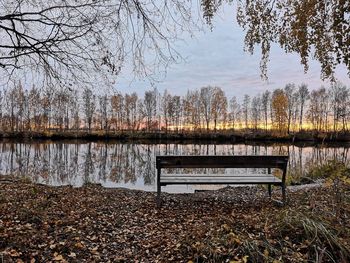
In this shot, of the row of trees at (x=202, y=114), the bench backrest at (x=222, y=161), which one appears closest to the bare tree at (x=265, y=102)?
the row of trees at (x=202, y=114)

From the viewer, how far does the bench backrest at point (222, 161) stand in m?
6.52

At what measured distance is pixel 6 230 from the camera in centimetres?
423

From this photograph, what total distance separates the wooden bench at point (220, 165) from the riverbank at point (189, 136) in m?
46.5

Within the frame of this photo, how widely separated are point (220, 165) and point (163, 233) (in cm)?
221

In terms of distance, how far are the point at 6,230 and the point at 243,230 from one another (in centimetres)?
314

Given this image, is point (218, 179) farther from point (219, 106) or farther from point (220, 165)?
point (219, 106)

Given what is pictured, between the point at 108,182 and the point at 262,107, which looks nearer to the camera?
the point at 108,182

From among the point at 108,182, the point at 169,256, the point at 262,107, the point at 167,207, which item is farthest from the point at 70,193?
the point at 262,107

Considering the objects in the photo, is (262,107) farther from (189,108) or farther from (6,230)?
(6,230)

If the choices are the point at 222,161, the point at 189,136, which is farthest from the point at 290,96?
the point at 222,161

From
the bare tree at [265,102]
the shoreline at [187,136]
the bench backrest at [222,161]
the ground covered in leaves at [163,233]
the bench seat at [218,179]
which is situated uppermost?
the bare tree at [265,102]

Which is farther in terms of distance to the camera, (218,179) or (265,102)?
(265,102)

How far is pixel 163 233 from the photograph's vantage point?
4965 millimetres

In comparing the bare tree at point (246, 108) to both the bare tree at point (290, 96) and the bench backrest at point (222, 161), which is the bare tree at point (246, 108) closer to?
the bare tree at point (290, 96)
